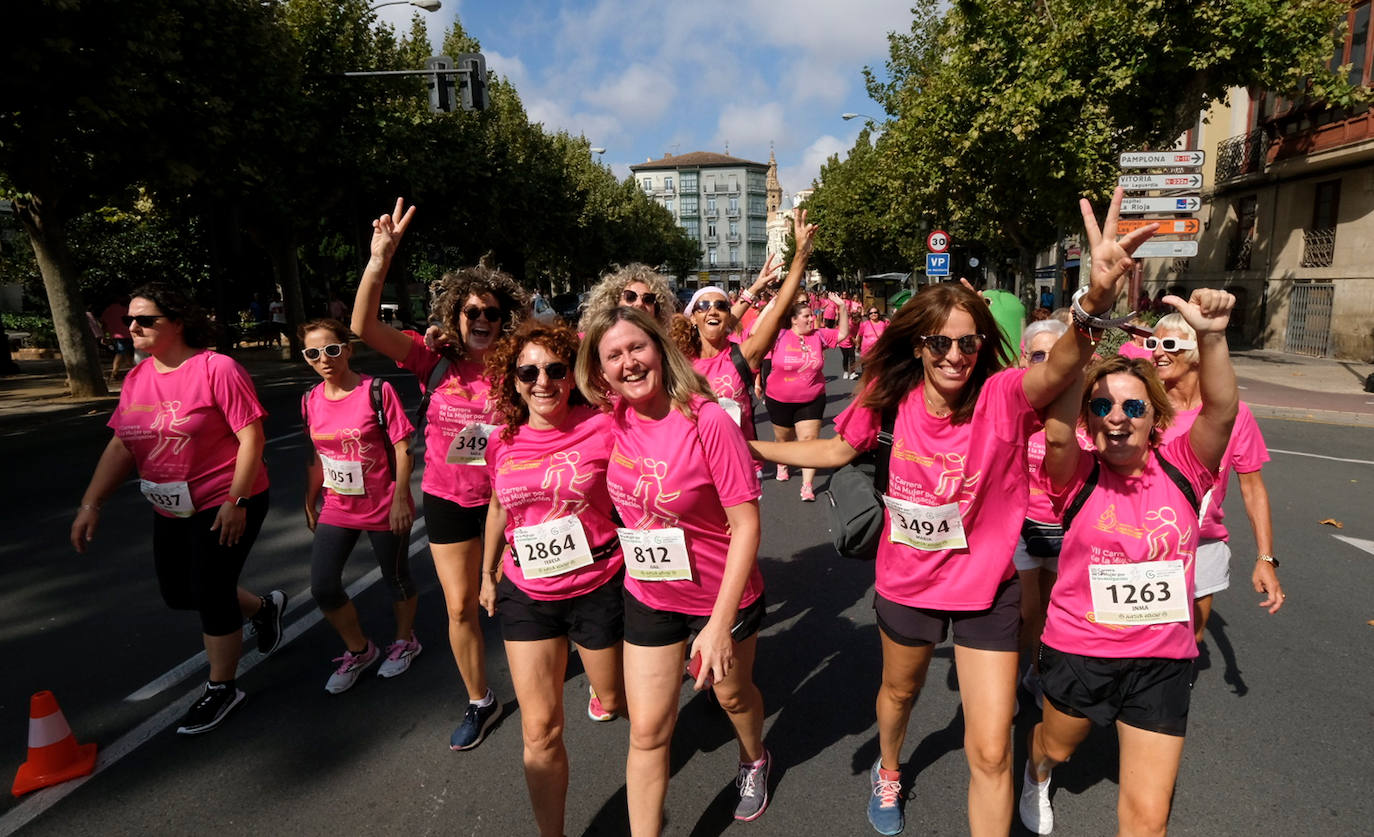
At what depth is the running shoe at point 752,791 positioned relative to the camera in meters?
2.80

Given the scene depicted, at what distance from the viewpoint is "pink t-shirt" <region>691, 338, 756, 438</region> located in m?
4.63

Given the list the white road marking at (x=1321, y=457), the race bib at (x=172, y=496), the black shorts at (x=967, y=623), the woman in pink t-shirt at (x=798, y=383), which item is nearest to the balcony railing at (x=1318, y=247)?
the white road marking at (x=1321, y=457)

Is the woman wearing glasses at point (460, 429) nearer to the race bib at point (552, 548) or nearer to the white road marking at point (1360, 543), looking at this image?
the race bib at point (552, 548)

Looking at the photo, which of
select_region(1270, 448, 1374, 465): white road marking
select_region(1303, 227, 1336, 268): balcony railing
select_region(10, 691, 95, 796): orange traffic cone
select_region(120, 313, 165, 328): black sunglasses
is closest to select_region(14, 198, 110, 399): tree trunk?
select_region(120, 313, 165, 328): black sunglasses

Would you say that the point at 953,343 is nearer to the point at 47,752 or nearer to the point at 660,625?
the point at 660,625

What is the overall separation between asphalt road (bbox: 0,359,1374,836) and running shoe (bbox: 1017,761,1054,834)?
6 cm

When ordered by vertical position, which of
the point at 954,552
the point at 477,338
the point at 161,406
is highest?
the point at 477,338

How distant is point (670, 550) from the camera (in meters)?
2.44

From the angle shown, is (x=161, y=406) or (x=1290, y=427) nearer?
(x=161, y=406)

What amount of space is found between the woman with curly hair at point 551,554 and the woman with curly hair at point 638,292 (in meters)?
1.50

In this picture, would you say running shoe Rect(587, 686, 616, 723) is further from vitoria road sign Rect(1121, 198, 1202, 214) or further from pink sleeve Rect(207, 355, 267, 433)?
vitoria road sign Rect(1121, 198, 1202, 214)

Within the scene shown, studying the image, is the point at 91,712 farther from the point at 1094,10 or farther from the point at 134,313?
the point at 1094,10

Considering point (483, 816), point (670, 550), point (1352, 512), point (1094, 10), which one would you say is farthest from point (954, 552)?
point (1094, 10)

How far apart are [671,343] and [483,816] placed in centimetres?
185
